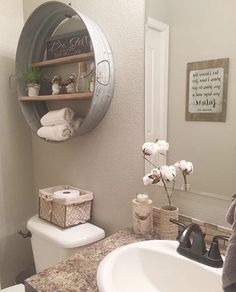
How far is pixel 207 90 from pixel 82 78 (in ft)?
2.15

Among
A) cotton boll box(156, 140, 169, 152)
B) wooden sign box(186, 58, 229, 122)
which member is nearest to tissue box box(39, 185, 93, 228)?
cotton boll box(156, 140, 169, 152)

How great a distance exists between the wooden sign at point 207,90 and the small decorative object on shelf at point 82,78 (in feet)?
1.77

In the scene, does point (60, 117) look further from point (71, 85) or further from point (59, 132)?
point (71, 85)

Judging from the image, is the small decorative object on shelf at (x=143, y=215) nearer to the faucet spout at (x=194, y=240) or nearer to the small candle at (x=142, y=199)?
the small candle at (x=142, y=199)

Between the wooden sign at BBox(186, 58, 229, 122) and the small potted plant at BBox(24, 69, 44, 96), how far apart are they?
88cm

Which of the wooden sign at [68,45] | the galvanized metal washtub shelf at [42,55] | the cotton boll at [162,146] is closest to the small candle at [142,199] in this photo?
the cotton boll at [162,146]

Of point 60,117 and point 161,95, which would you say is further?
point 60,117

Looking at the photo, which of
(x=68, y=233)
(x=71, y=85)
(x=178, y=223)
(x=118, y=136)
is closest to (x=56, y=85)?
(x=71, y=85)

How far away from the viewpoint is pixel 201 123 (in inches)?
41.9

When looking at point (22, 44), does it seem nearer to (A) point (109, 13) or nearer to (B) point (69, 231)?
(A) point (109, 13)

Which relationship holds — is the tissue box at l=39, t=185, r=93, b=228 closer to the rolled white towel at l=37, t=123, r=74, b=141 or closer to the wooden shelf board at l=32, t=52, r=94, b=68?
the rolled white towel at l=37, t=123, r=74, b=141

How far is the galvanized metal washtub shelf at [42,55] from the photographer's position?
1.23 m

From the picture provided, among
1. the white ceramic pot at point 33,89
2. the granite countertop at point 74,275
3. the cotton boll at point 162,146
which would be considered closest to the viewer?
the granite countertop at point 74,275

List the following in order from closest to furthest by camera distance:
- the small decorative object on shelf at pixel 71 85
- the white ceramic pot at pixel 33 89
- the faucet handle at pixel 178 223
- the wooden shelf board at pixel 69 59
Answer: the faucet handle at pixel 178 223 → the wooden shelf board at pixel 69 59 → the small decorative object on shelf at pixel 71 85 → the white ceramic pot at pixel 33 89
